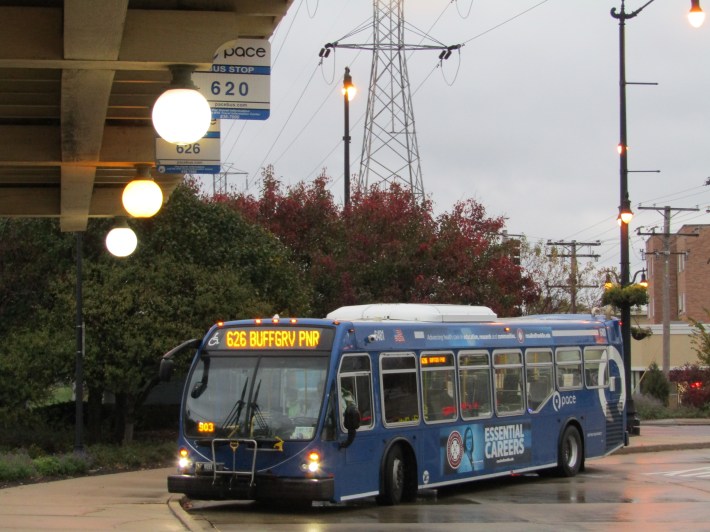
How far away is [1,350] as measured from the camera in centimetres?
2470

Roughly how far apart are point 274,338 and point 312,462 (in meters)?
1.97

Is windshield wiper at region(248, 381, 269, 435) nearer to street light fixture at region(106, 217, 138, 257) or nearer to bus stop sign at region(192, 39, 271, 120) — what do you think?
street light fixture at region(106, 217, 138, 257)

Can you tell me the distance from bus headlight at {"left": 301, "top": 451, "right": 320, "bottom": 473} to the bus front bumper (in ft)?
0.52

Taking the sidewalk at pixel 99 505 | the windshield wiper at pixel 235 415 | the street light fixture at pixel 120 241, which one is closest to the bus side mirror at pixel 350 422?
the windshield wiper at pixel 235 415

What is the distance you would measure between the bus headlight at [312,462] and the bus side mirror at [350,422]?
444 millimetres

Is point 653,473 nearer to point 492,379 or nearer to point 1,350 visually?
point 492,379

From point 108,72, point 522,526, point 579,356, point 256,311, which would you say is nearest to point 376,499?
point 522,526

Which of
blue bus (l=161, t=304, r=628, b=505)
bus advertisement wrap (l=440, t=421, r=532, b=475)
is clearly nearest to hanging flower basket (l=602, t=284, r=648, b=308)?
blue bus (l=161, t=304, r=628, b=505)

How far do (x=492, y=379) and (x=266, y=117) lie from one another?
9808mm

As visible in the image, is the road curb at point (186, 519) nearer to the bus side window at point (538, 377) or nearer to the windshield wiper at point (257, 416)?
the windshield wiper at point (257, 416)

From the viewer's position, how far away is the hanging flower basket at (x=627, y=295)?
94.3 feet

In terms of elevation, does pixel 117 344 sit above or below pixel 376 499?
above

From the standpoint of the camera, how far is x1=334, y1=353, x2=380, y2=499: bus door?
50.3ft

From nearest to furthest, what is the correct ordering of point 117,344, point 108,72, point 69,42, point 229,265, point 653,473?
point 69,42 → point 108,72 → point 653,473 → point 117,344 → point 229,265
